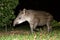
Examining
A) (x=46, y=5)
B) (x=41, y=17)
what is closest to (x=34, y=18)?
(x=41, y=17)

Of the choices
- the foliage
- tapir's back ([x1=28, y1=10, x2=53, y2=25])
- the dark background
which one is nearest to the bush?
the foliage

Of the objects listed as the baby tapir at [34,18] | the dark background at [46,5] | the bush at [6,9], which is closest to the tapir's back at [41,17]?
the baby tapir at [34,18]

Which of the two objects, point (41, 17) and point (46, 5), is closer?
point (41, 17)

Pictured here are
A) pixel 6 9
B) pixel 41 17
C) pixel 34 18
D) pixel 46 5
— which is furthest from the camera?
pixel 46 5

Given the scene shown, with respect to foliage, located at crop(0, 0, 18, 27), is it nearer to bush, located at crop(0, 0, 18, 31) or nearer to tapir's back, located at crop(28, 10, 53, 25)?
bush, located at crop(0, 0, 18, 31)

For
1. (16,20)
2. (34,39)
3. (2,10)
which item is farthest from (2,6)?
(34,39)

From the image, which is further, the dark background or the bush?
the dark background

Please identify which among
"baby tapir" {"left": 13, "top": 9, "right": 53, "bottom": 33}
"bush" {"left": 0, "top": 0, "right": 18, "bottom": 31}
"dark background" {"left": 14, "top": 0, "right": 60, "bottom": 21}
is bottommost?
"dark background" {"left": 14, "top": 0, "right": 60, "bottom": 21}

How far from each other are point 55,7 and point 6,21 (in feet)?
26.7

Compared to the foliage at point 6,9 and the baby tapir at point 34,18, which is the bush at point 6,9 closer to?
the foliage at point 6,9

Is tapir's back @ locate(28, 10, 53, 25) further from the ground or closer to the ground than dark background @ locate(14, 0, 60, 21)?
further from the ground

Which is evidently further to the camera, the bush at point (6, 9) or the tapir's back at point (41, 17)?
the tapir's back at point (41, 17)

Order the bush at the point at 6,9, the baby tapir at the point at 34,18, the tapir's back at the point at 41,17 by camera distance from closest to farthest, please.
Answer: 1. the bush at the point at 6,9
2. the baby tapir at the point at 34,18
3. the tapir's back at the point at 41,17

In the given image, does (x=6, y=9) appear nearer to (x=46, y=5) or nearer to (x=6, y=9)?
(x=6, y=9)
